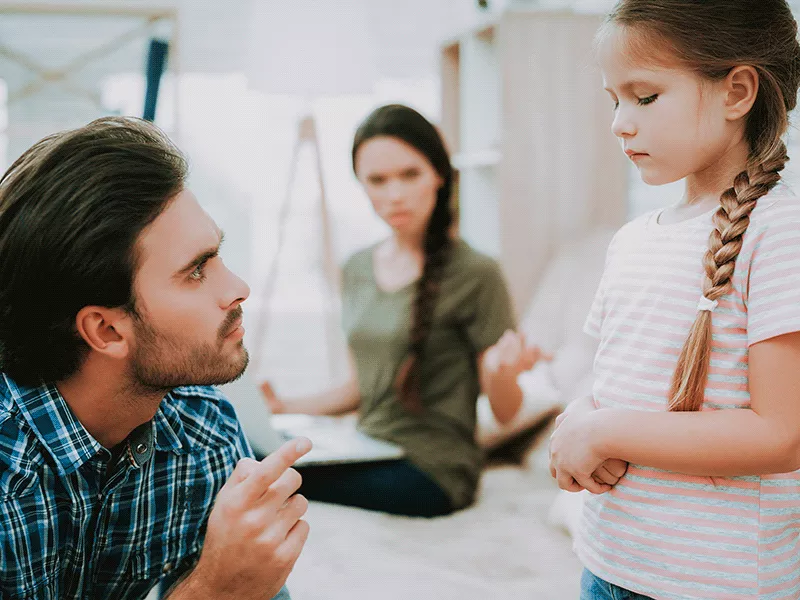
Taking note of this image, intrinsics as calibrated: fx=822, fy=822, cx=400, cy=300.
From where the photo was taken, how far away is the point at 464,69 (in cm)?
332

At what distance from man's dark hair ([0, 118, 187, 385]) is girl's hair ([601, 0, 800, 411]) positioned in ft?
1.85

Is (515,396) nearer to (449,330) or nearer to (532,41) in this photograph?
(449,330)

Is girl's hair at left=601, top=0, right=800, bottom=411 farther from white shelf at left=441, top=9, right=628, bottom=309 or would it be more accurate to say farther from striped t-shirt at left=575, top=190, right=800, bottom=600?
white shelf at left=441, top=9, right=628, bottom=309

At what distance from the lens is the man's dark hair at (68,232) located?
2.93ft

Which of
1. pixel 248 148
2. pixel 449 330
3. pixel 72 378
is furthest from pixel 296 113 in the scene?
pixel 72 378

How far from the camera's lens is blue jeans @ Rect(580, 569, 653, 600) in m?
0.88

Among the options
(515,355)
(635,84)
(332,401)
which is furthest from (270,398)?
(635,84)

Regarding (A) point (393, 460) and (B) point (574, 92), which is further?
(B) point (574, 92)

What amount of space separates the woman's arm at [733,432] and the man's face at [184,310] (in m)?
0.45

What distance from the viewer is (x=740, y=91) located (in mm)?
841

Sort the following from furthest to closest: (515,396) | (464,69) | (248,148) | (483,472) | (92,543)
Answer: (248,148) < (464,69) < (483,472) < (515,396) < (92,543)

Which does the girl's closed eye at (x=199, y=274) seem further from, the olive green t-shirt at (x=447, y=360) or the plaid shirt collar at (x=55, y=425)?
the olive green t-shirt at (x=447, y=360)

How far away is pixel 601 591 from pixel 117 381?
0.61 m

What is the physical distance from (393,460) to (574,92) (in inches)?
63.9
